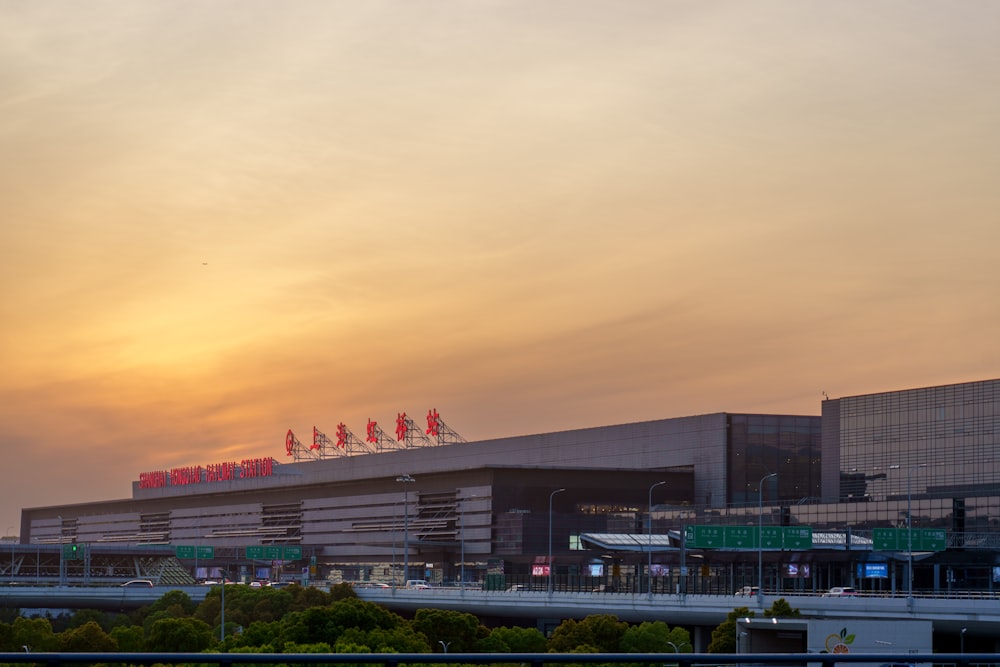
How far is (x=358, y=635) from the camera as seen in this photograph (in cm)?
9438

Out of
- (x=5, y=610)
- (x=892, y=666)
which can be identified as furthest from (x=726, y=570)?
(x=892, y=666)

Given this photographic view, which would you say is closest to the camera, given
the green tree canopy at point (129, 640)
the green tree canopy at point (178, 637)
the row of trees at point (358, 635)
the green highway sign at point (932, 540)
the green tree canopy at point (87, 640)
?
the row of trees at point (358, 635)

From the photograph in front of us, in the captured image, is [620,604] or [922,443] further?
[922,443]

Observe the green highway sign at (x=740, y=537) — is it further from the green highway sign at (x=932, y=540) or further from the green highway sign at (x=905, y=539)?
the green highway sign at (x=932, y=540)

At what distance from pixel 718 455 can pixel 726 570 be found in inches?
1005

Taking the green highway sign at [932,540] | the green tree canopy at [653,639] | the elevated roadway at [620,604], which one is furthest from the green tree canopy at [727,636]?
the green highway sign at [932,540]

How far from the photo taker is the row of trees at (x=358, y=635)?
9531 centimetres

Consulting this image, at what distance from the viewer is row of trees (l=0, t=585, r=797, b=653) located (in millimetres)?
→ 95312

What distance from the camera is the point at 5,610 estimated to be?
581ft

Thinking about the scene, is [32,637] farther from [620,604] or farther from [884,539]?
[884,539]

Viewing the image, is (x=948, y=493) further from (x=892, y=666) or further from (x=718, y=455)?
(x=892, y=666)

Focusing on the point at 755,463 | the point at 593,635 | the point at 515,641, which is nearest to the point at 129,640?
the point at 515,641

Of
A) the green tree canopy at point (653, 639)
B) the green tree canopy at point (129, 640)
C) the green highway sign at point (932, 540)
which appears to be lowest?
the green tree canopy at point (129, 640)

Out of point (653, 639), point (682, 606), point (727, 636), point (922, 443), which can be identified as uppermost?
point (922, 443)
